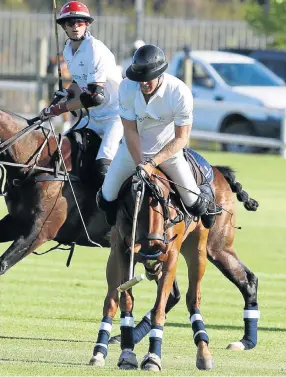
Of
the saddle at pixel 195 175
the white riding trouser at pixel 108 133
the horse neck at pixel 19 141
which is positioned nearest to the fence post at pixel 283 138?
the white riding trouser at pixel 108 133

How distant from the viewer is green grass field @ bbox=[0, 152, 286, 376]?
9.77 meters

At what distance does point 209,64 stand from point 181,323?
1762 cm

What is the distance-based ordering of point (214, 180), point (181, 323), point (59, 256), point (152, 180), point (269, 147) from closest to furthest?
point (152, 180) < point (214, 180) < point (181, 323) < point (59, 256) < point (269, 147)

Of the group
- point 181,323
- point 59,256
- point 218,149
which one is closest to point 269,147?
point 218,149

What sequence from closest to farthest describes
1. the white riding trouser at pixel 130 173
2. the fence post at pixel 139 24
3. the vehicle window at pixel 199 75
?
the white riding trouser at pixel 130 173
the vehicle window at pixel 199 75
the fence post at pixel 139 24

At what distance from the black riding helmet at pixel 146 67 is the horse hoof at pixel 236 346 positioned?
2.62 metres

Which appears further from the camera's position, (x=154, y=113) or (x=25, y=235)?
(x=25, y=235)

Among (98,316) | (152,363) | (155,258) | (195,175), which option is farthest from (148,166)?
(98,316)

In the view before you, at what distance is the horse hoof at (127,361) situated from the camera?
9523 millimetres

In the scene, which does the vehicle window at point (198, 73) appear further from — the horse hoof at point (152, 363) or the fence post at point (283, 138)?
the horse hoof at point (152, 363)

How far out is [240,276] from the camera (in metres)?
11.5

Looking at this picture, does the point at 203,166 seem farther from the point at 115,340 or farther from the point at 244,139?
the point at 244,139

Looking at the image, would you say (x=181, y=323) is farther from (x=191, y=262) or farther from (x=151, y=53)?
(x=151, y=53)

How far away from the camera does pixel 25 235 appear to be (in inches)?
463
